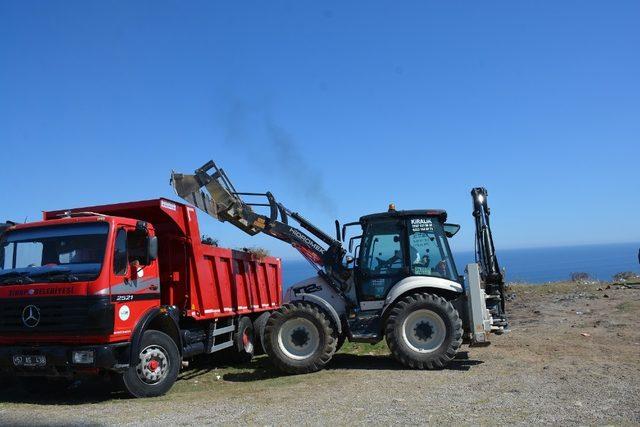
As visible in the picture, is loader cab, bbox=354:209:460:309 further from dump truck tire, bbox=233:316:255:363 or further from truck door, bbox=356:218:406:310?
dump truck tire, bbox=233:316:255:363

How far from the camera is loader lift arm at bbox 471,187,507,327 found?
10.7 meters

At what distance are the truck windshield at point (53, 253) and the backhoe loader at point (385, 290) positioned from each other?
248 cm

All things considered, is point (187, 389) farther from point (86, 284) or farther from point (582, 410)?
point (582, 410)

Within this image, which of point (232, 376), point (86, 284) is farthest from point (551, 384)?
point (86, 284)

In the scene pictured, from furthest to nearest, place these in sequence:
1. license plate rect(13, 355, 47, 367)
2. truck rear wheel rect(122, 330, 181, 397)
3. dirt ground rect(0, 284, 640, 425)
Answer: truck rear wheel rect(122, 330, 181, 397) < license plate rect(13, 355, 47, 367) < dirt ground rect(0, 284, 640, 425)

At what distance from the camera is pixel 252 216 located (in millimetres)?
11680

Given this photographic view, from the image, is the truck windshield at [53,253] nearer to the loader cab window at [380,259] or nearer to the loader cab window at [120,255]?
the loader cab window at [120,255]

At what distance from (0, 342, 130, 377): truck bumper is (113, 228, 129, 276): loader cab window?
3.35ft

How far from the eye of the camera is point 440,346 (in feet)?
32.2

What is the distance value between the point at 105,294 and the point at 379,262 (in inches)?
191

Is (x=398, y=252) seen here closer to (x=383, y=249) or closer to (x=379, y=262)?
(x=383, y=249)

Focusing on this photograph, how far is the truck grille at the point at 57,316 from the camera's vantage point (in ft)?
25.6

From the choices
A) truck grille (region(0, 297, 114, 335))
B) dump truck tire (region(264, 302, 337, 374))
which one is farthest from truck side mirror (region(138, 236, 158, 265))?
dump truck tire (region(264, 302, 337, 374))

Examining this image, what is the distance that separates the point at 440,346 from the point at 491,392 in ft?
6.77
